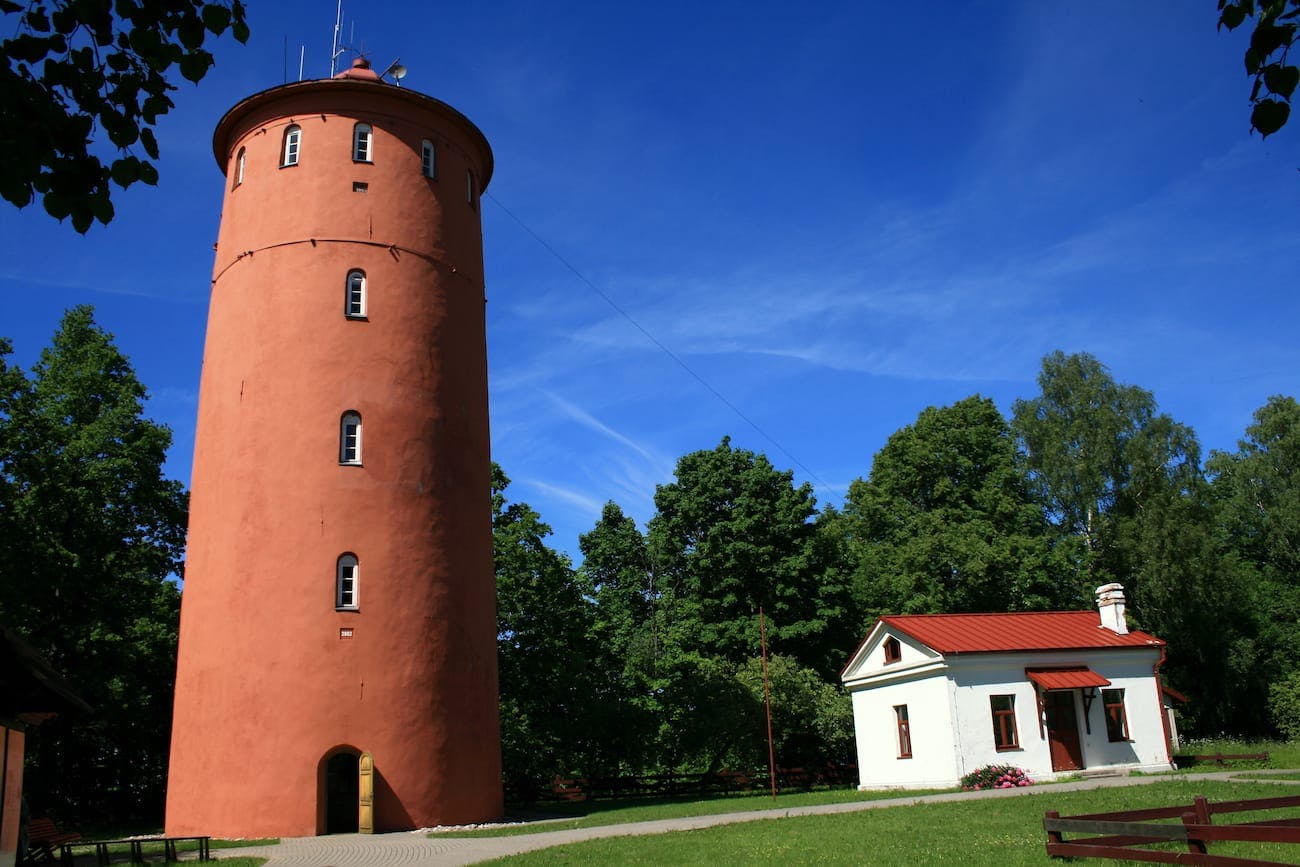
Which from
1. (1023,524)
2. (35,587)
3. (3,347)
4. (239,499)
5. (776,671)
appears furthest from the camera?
(1023,524)

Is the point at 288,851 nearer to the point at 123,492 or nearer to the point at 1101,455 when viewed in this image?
the point at 123,492

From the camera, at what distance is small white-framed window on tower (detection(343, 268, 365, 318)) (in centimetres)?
2094

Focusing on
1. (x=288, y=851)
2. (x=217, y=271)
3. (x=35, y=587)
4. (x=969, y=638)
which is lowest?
(x=288, y=851)

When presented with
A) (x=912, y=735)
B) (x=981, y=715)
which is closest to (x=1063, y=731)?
(x=981, y=715)

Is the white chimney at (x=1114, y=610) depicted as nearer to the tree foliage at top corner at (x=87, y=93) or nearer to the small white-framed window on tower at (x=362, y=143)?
the small white-framed window on tower at (x=362, y=143)

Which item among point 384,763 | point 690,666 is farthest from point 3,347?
point 690,666

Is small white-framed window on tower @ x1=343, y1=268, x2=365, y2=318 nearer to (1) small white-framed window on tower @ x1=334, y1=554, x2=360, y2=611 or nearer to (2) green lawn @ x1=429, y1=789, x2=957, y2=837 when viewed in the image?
(1) small white-framed window on tower @ x1=334, y1=554, x2=360, y2=611

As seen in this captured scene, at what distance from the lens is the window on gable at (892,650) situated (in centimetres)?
2506

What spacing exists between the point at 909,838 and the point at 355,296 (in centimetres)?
1540

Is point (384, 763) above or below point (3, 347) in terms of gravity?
below

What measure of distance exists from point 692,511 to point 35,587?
22011mm

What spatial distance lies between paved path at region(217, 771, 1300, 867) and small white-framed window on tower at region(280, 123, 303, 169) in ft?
46.8

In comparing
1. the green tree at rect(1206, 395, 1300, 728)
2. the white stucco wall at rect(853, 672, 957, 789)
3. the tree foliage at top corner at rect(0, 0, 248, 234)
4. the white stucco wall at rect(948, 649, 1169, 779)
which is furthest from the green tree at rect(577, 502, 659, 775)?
the tree foliage at top corner at rect(0, 0, 248, 234)

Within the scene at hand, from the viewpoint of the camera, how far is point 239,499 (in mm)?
19844
